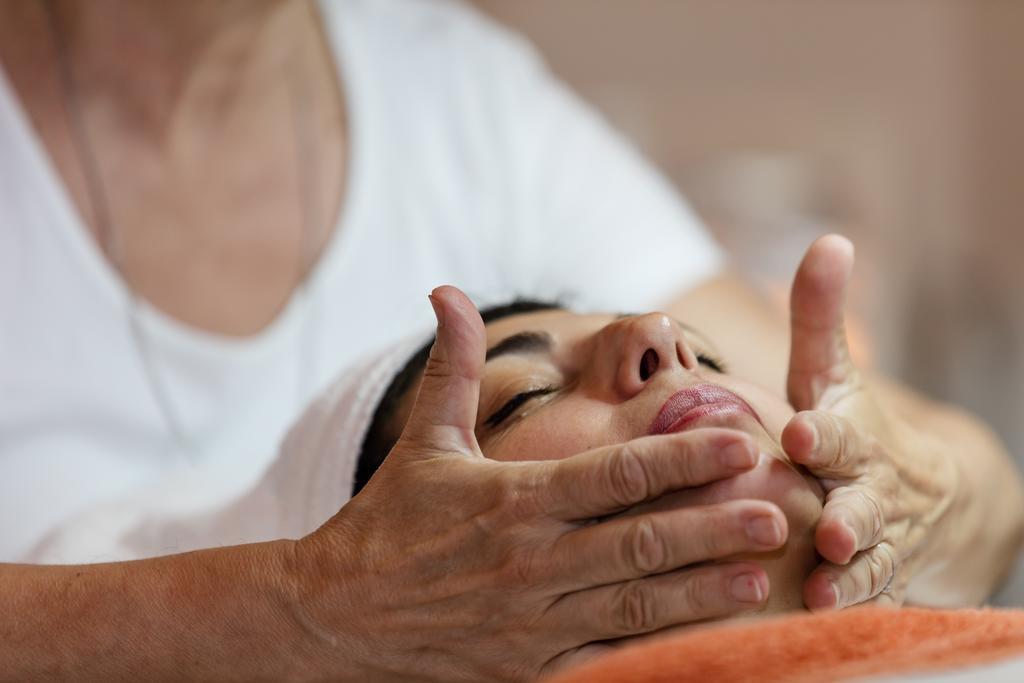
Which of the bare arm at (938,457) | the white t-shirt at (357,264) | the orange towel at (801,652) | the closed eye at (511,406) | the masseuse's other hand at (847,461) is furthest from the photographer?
the white t-shirt at (357,264)

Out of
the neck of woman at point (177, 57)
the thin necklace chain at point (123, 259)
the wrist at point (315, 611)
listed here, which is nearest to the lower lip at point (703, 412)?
the wrist at point (315, 611)

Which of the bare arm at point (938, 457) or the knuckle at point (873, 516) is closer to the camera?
the knuckle at point (873, 516)

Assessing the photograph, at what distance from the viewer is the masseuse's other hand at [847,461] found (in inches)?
22.7

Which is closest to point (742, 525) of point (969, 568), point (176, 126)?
point (969, 568)

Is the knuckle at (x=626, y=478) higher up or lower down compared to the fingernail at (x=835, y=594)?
higher up

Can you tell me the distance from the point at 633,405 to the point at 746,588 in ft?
0.54

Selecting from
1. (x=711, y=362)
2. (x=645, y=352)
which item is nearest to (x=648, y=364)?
(x=645, y=352)

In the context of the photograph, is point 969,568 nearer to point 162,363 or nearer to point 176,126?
point 162,363

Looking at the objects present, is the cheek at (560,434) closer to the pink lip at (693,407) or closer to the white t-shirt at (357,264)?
the pink lip at (693,407)

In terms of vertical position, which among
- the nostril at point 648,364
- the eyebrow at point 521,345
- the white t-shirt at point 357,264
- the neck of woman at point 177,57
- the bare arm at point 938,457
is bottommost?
the bare arm at point 938,457

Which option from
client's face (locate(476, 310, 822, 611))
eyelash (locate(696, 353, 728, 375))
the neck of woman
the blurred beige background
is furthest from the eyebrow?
the blurred beige background

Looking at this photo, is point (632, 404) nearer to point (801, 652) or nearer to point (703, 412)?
point (703, 412)

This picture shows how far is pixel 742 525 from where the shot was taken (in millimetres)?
495

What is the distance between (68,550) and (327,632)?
366mm
